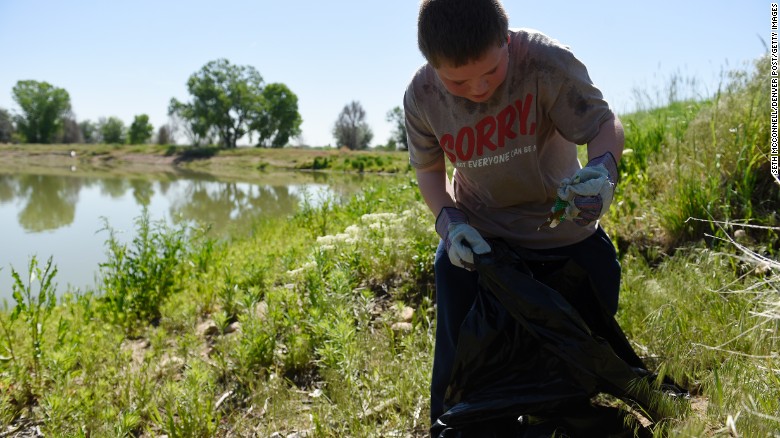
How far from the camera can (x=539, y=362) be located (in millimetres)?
1712

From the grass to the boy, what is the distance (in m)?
0.47

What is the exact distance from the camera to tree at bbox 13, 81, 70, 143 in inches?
2221

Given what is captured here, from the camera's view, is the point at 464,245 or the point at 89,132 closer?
→ the point at 464,245

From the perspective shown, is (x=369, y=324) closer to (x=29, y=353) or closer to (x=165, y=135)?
Answer: (x=29, y=353)

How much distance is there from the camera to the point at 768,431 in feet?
4.29

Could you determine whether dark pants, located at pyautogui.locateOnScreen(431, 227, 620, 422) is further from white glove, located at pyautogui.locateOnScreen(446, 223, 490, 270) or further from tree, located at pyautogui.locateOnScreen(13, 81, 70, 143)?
tree, located at pyautogui.locateOnScreen(13, 81, 70, 143)

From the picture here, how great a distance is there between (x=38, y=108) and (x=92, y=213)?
185ft

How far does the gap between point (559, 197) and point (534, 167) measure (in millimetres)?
256

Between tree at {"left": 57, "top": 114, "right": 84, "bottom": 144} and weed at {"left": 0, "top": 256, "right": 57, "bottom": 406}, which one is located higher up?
tree at {"left": 57, "top": 114, "right": 84, "bottom": 144}

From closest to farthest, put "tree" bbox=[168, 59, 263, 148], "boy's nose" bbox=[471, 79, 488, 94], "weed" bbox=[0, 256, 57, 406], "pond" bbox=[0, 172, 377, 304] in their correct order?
"boy's nose" bbox=[471, 79, 488, 94]
"weed" bbox=[0, 256, 57, 406]
"pond" bbox=[0, 172, 377, 304]
"tree" bbox=[168, 59, 263, 148]

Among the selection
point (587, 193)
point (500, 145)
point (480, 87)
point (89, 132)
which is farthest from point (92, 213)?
point (89, 132)

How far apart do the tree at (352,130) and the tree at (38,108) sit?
30.1 meters

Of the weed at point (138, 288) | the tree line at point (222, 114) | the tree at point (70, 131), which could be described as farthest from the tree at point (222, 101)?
the weed at point (138, 288)

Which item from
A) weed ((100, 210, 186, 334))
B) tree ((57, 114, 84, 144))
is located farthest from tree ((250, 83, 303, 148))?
weed ((100, 210, 186, 334))
